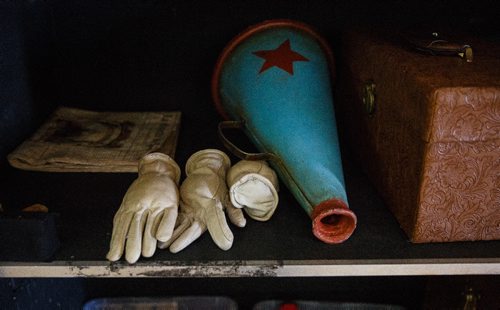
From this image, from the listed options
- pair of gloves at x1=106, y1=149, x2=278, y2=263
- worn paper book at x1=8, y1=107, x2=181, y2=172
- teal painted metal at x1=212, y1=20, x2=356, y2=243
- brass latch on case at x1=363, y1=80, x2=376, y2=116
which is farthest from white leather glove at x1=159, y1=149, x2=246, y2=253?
brass latch on case at x1=363, y1=80, x2=376, y2=116

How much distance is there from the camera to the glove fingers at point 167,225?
790 mm

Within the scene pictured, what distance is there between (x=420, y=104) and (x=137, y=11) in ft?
2.68

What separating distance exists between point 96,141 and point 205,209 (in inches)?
17.8

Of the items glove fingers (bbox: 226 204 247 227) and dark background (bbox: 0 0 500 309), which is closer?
glove fingers (bbox: 226 204 247 227)

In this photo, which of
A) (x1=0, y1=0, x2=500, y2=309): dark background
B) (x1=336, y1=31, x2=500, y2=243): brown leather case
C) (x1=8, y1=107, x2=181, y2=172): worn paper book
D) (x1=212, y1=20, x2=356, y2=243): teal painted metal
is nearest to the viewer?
(x1=336, y1=31, x2=500, y2=243): brown leather case

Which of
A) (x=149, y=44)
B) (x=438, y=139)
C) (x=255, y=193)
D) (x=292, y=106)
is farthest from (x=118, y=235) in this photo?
(x=149, y=44)

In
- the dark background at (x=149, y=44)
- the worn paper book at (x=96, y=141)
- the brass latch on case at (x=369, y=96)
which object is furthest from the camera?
the dark background at (x=149, y=44)

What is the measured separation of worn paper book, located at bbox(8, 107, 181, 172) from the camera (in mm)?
1089

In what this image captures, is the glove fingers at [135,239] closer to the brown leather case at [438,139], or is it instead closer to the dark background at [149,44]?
the dark background at [149,44]

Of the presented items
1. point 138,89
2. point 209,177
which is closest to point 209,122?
point 138,89

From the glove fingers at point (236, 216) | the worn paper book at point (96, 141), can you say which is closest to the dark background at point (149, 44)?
the worn paper book at point (96, 141)

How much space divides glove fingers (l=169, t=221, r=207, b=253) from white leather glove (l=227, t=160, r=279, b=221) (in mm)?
76

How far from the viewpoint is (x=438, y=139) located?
2.48 ft

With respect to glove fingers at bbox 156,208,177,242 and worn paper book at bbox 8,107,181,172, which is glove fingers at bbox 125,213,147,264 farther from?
worn paper book at bbox 8,107,181,172
